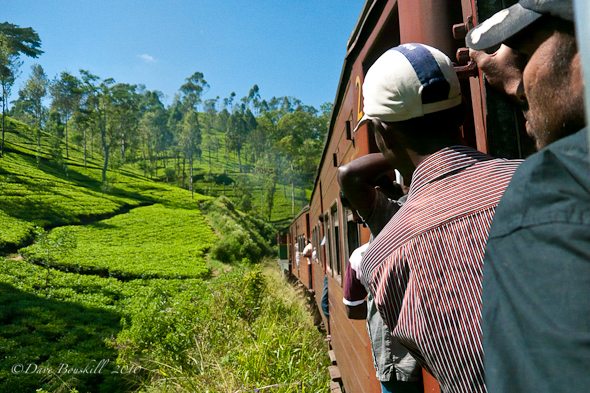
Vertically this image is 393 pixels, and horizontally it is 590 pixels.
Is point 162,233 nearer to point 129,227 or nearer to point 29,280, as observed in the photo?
point 129,227

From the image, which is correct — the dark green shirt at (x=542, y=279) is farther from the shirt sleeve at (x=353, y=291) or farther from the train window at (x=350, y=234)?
the train window at (x=350, y=234)

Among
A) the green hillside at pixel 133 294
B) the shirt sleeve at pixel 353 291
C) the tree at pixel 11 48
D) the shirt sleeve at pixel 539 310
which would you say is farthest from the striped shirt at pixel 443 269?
the tree at pixel 11 48

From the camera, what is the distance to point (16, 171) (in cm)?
4184

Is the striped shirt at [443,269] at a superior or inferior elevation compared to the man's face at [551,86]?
inferior

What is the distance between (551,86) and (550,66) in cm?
4

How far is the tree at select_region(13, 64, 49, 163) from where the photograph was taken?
2430 inches

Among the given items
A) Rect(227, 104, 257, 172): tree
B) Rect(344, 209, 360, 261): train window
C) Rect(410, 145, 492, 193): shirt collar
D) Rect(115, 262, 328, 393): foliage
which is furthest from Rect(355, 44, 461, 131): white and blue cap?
Rect(227, 104, 257, 172): tree

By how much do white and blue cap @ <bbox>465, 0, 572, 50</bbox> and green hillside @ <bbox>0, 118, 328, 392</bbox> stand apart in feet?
17.2

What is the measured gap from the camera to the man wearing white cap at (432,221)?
925 millimetres

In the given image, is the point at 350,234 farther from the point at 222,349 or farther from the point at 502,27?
the point at 222,349

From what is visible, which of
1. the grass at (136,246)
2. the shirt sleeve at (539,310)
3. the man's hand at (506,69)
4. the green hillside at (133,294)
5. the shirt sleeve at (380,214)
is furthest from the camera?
the grass at (136,246)

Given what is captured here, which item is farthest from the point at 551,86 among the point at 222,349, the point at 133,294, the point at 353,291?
the point at 133,294

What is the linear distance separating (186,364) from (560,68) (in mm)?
7369

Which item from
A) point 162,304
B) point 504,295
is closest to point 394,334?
point 504,295
